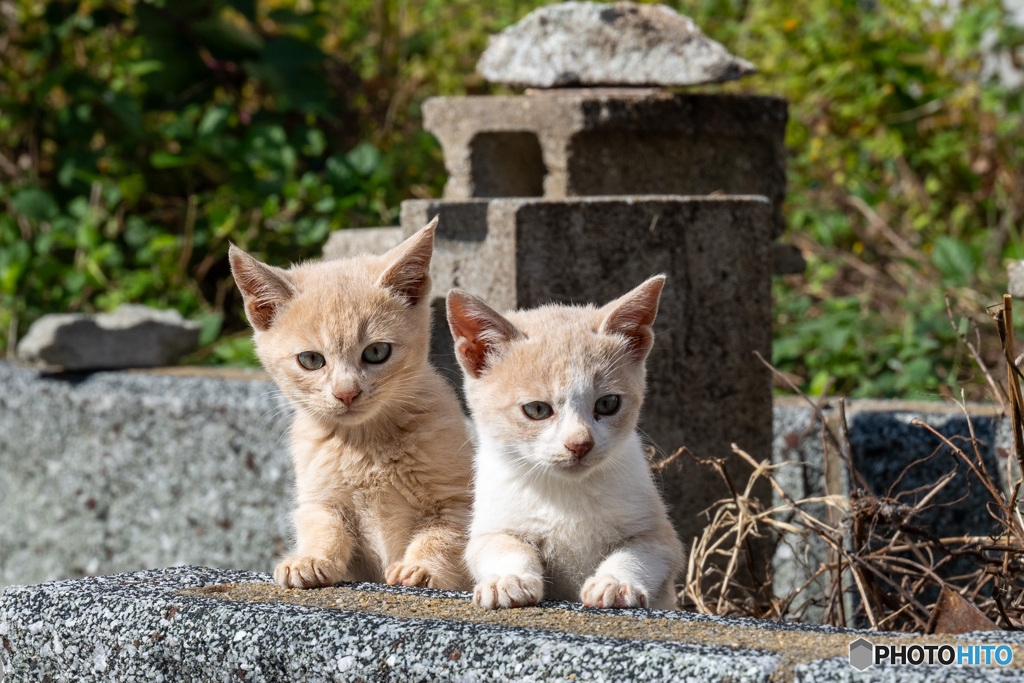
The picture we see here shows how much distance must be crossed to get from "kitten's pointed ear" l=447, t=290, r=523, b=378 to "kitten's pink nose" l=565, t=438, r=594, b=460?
253 mm

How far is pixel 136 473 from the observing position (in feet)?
12.0

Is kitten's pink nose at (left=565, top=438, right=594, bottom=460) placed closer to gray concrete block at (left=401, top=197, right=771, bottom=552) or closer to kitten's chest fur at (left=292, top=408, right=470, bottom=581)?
kitten's chest fur at (left=292, top=408, right=470, bottom=581)

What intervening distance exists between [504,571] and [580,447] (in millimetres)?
254

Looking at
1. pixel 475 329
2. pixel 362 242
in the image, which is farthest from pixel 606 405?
pixel 362 242

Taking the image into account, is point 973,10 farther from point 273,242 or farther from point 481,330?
point 481,330

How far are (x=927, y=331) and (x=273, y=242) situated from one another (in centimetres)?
285

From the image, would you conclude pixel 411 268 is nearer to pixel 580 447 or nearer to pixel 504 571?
pixel 580 447

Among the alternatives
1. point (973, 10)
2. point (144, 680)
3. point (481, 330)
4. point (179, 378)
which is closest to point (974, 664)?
point (481, 330)

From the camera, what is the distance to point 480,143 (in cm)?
333

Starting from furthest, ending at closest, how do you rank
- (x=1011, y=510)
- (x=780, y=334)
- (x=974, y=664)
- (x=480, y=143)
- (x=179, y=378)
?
(x=780, y=334) < (x=179, y=378) < (x=480, y=143) < (x=1011, y=510) < (x=974, y=664)

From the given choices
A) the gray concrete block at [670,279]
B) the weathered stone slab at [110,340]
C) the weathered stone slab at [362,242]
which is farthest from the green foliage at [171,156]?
the gray concrete block at [670,279]

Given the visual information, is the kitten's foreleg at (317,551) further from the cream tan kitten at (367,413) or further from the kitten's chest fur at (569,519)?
the kitten's chest fur at (569,519)

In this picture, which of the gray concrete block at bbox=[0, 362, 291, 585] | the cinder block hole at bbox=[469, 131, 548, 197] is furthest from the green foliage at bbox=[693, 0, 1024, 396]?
the gray concrete block at bbox=[0, 362, 291, 585]

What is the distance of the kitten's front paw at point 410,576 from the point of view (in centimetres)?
198
